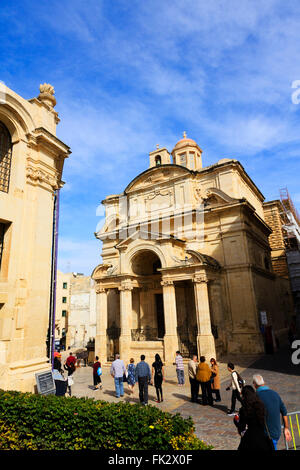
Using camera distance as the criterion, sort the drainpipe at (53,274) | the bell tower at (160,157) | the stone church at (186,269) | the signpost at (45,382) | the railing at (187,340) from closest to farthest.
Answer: the signpost at (45,382) < the drainpipe at (53,274) < the railing at (187,340) < the stone church at (186,269) < the bell tower at (160,157)

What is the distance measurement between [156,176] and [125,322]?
516 inches

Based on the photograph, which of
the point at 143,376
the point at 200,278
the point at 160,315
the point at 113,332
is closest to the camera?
the point at 143,376

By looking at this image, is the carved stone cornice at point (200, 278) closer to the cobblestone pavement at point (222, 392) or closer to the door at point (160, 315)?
the cobblestone pavement at point (222, 392)

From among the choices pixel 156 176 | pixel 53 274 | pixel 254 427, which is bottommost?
pixel 254 427

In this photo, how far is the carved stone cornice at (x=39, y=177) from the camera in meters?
8.79

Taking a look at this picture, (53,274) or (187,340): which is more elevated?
(53,274)

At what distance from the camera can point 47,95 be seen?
9852 mm

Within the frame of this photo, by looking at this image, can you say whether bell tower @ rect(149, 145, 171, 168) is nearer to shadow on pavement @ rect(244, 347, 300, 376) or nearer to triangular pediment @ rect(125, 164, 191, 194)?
triangular pediment @ rect(125, 164, 191, 194)

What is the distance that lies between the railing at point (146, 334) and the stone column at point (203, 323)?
5.71m

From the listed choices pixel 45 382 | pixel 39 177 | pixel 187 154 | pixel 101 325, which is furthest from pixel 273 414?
pixel 187 154

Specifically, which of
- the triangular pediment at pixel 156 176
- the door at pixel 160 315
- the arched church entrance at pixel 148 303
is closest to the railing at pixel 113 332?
the arched church entrance at pixel 148 303

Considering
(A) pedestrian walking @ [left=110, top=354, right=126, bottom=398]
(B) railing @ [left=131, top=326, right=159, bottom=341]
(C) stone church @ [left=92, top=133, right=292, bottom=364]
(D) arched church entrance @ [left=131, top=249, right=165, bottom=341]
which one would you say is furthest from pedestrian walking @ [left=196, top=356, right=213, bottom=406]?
(D) arched church entrance @ [left=131, top=249, right=165, bottom=341]

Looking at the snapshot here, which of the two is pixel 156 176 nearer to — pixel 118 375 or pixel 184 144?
pixel 184 144

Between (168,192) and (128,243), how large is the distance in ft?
21.9
